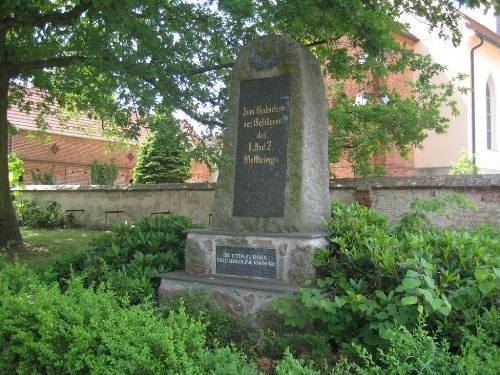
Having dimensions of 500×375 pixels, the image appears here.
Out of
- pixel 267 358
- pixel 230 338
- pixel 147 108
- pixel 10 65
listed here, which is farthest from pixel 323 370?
pixel 10 65

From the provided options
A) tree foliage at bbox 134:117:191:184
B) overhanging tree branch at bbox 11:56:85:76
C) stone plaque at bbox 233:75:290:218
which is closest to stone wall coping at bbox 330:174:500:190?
stone plaque at bbox 233:75:290:218

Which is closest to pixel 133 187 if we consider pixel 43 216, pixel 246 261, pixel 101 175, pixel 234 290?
pixel 43 216

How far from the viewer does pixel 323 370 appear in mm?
3408

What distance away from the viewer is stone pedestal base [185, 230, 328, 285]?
4.86 meters

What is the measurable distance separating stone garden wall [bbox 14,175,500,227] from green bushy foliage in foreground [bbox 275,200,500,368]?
5.11m

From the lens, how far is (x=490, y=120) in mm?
21625

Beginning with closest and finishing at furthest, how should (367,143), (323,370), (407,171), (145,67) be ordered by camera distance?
(323,370) < (145,67) < (367,143) < (407,171)

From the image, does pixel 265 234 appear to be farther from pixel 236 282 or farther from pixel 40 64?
pixel 40 64

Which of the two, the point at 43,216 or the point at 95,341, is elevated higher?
the point at 43,216

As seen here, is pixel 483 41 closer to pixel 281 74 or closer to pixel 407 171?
pixel 407 171

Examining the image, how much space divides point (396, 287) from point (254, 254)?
69.4 inches

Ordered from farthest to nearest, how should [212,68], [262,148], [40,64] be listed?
[40,64] → [212,68] → [262,148]

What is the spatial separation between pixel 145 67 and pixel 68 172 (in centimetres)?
2164

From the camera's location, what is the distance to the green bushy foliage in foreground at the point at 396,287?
11.2 feet
